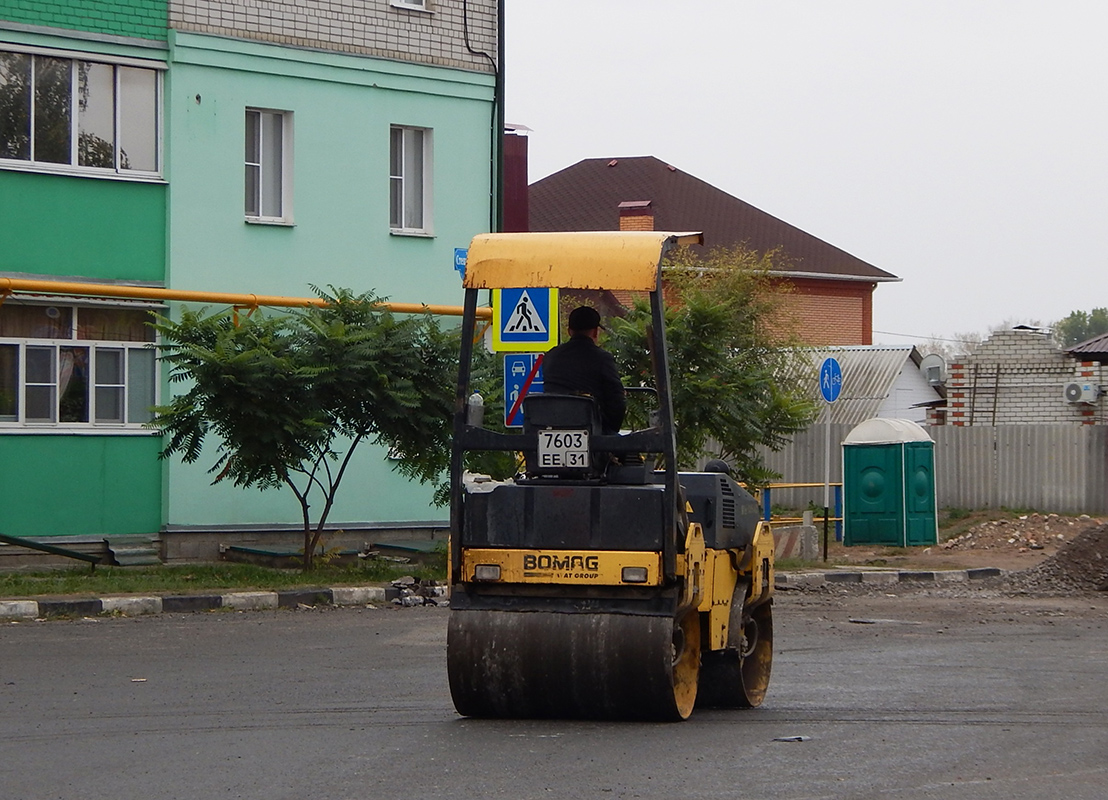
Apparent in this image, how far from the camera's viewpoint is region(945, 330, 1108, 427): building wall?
36.0 metres

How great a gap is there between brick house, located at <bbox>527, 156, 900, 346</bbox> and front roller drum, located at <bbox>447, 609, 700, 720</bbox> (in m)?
43.2

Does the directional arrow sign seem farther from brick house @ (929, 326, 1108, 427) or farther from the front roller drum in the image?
the front roller drum

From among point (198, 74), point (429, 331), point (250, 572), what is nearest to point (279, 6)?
point (198, 74)

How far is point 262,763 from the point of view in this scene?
23.7 ft

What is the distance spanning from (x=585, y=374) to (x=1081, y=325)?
109484 mm

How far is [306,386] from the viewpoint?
16.5 metres

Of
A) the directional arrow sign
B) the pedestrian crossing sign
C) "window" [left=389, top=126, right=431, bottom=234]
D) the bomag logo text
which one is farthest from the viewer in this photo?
the directional arrow sign

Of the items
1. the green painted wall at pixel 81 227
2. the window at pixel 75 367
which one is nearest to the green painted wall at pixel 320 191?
the green painted wall at pixel 81 227

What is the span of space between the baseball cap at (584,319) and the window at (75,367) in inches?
439

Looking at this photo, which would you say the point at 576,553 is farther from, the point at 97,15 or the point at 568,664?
the point at 97,15

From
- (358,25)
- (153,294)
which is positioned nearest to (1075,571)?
(153,294)

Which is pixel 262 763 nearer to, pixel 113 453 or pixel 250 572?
pixel 250 572

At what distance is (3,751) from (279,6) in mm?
15100

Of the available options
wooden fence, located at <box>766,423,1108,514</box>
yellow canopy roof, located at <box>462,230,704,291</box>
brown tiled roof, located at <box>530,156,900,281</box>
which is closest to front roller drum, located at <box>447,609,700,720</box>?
yellow canopy roof, located at <box>462,230,704,291</box>
